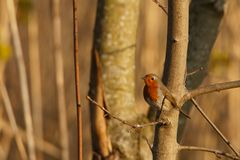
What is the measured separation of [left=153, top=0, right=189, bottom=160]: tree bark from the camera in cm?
85

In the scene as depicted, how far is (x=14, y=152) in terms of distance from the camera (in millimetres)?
3564

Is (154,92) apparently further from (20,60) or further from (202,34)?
(20,60)

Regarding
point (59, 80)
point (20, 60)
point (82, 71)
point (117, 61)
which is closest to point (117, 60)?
point (117, 61)

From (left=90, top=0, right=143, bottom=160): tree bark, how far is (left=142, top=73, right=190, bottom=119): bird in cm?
38

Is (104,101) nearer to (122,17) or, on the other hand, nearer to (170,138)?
(122,17)

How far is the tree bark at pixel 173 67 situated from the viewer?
85 cm

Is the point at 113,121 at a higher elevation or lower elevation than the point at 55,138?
lower

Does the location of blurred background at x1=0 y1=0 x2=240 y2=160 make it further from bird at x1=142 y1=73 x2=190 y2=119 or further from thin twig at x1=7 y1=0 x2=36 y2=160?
bird at x1=142 y1=73 x2=190 y2=119

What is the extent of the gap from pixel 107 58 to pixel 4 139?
1862 millimetres

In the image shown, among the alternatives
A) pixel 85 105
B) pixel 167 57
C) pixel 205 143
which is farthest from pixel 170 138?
pixel 85 105

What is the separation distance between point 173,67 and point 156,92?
87mm

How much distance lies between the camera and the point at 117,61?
1.35 metres

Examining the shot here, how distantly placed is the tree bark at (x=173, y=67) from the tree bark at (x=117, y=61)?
0.45 meters

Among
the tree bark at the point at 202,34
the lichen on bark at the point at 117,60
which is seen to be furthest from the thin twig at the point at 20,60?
the tree bark at the point at 202,34
